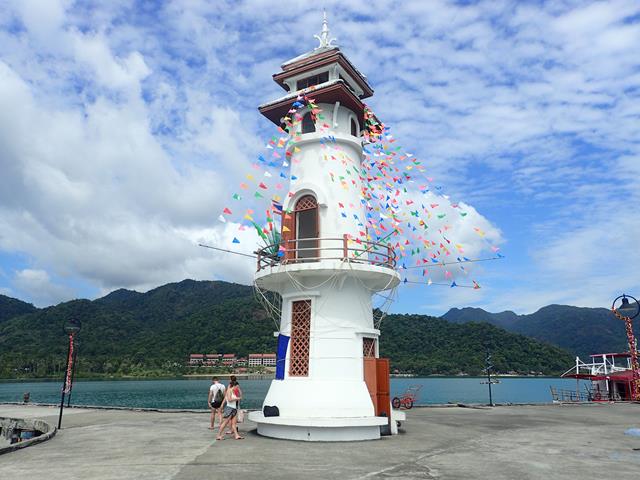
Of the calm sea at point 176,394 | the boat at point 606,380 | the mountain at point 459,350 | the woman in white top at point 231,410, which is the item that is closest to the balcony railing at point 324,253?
the woman in white top at point 231,410

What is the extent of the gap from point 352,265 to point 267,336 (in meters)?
126

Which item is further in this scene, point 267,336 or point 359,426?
point 267,336

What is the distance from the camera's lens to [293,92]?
17531 millimetres

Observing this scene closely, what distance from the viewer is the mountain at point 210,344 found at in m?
121

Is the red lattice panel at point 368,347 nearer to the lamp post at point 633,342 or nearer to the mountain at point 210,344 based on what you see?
the lamp post at point 633,342

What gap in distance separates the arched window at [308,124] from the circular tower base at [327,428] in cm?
959

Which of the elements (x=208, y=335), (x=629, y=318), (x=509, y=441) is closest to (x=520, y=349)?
(x=208, y=335)

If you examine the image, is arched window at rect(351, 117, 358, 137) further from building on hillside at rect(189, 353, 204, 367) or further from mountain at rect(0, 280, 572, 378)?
building on hillside at rect(189, 353, 204, 367)

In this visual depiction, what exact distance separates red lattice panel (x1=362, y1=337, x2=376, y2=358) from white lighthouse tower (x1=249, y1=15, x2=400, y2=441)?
1.2 inches

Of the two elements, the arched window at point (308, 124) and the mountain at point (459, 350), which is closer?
the arched window at point (308, 124)

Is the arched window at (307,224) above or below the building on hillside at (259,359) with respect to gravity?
above

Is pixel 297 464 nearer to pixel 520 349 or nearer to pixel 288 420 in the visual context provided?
pixel 288 420

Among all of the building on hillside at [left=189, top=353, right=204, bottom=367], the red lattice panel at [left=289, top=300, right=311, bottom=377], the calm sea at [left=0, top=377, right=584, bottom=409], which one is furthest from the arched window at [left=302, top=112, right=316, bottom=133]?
the building on hillside at [left=189, top=353, right=204, bottom=367]

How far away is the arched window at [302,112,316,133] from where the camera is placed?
1659cm
